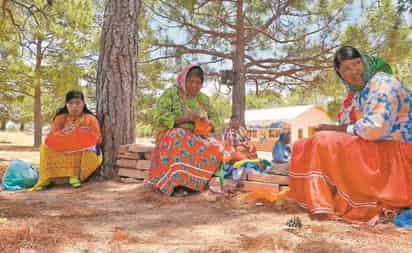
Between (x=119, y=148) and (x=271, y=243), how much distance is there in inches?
107

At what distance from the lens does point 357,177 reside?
232 centimetres

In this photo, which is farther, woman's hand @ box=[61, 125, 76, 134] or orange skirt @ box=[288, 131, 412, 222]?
woman's hand @ box=[61, 125, 76, 134]

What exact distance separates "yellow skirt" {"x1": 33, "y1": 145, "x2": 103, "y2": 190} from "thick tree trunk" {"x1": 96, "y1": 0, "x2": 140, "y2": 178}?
22cm

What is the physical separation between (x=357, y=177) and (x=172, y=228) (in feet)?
3.83

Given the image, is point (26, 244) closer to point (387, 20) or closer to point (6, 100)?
point (387, 20)

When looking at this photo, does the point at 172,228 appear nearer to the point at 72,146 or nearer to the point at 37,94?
the point at 72,146

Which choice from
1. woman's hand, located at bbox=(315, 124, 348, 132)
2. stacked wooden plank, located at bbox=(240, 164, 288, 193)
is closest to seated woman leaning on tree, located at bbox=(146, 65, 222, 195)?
stacked wooden plank, located at bbox=(240, 164, 288, 193)

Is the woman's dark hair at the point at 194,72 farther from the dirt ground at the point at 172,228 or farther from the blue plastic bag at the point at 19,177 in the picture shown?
the blue plastic bag at the point at 19,177

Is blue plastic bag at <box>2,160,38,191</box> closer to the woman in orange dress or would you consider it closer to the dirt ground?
the dirt ground

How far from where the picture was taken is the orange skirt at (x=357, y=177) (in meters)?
2.29

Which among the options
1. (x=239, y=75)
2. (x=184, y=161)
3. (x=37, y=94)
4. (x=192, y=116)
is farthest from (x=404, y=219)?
(x=37, y=94)

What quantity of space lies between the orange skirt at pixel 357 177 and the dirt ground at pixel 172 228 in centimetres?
17

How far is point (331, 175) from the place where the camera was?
241cm

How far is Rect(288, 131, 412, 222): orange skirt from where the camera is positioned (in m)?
2.29
